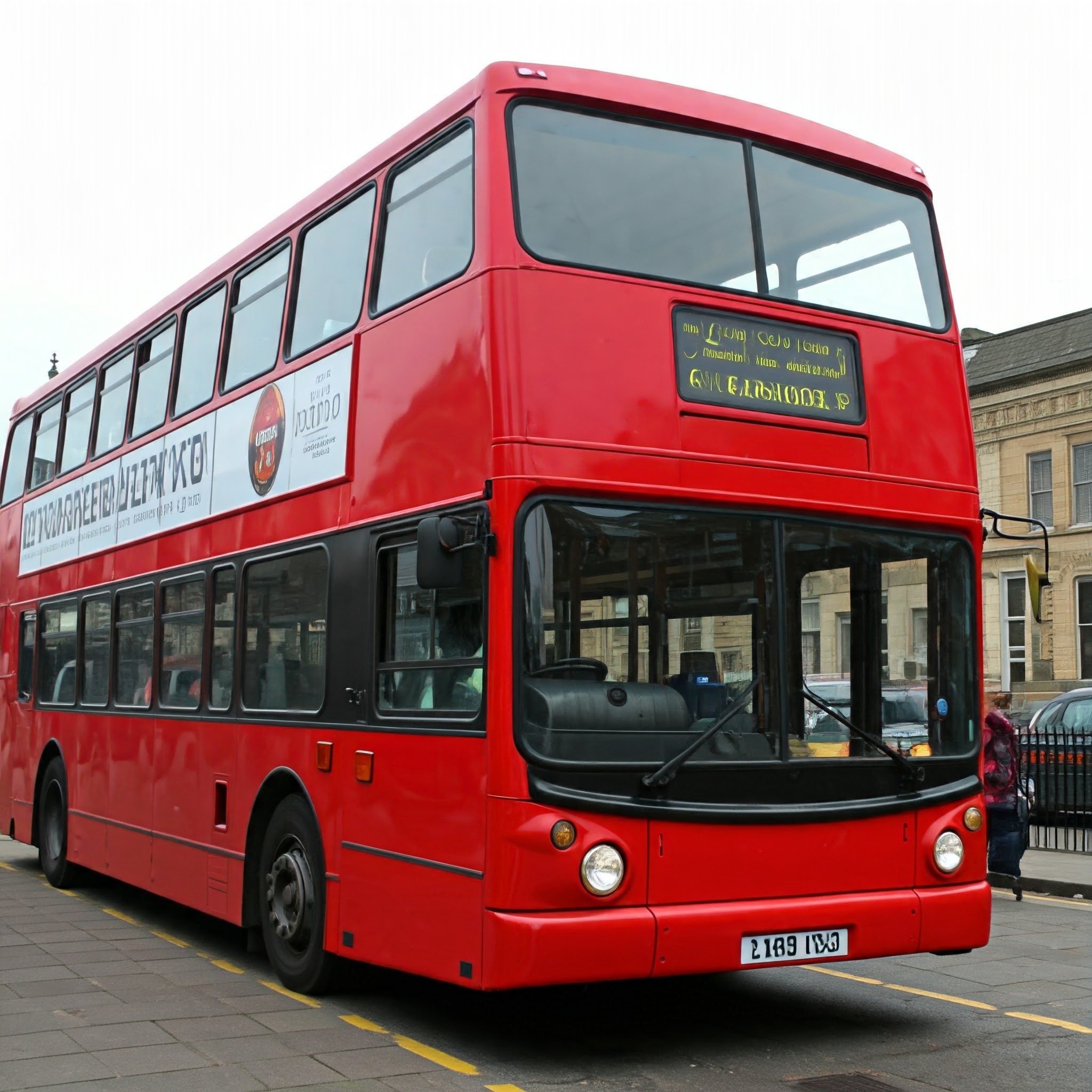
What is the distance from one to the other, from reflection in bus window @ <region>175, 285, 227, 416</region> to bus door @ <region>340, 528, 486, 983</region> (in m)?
3.33

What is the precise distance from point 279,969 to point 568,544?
11.0 ft

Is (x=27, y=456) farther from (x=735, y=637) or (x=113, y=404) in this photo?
(x=735, y=637)

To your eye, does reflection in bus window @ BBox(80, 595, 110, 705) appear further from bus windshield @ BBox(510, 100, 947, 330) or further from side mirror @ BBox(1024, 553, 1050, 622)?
side mirror @ BBox(1024, 553, 1050, 622)

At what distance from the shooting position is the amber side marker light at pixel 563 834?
6.25m

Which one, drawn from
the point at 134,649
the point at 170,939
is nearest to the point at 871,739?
the point at 170,939

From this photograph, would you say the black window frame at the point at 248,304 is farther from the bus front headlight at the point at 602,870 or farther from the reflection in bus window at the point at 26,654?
the reflection in bus window at the point at 26,654

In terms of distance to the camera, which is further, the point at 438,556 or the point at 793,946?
the point at 793,946

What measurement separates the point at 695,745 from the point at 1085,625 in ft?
102

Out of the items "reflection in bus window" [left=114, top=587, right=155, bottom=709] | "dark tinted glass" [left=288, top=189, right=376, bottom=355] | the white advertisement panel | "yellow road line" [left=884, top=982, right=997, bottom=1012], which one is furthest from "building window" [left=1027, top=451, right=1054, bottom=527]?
"dark tinted glass" [left=288, top=189, right=376, bottom=355]

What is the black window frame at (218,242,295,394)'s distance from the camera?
30.3 feet

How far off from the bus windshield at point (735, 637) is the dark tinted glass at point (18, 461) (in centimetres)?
1010

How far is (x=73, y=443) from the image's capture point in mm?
13664

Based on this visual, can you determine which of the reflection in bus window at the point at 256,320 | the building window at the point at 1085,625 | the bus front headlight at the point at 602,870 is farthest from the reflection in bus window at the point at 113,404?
the building window at the point at 1085,625

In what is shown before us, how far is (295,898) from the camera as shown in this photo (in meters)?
8.27
